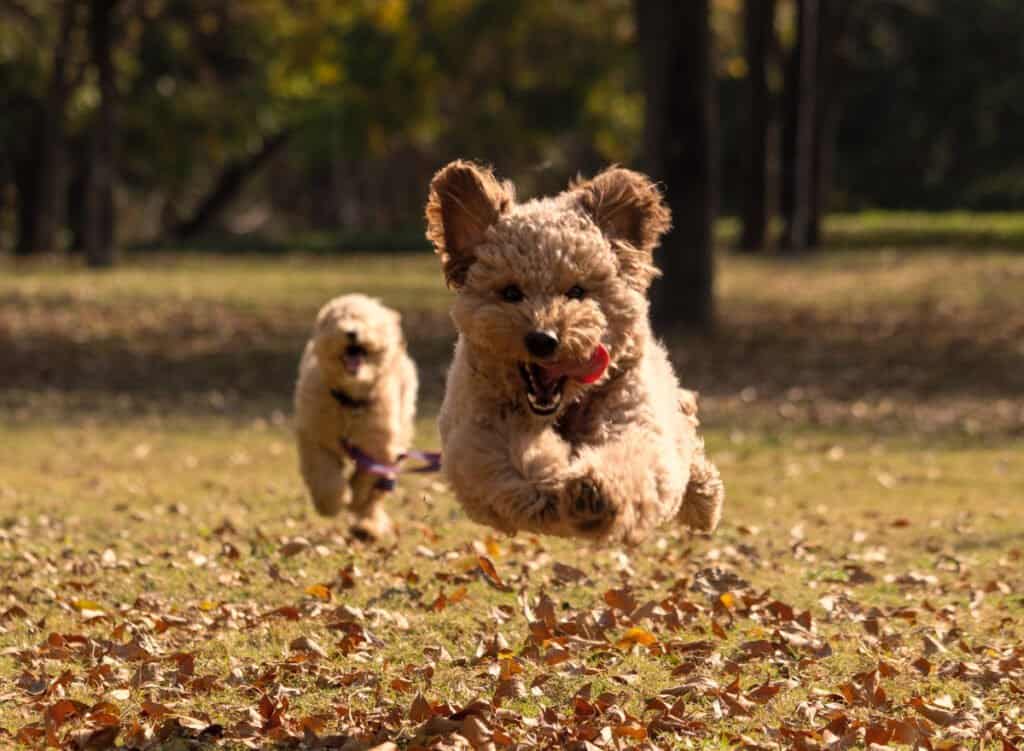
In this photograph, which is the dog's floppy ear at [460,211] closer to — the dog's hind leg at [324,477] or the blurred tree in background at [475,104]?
the dog's hind leg at [324,477]

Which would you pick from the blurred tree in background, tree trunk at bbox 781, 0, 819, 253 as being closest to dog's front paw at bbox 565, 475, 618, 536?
the blurred tree in background

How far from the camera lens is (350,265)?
3766cm

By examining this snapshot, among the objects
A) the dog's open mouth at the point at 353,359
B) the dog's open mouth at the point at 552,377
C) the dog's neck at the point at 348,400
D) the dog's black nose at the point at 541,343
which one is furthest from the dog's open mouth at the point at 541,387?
the dog's neck at the point at 348,400

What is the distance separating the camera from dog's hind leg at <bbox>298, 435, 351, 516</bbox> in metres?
10.4

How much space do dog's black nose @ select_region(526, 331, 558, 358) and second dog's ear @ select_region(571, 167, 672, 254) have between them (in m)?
0.65

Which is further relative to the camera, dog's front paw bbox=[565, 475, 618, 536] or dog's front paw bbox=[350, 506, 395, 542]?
dog's front paw bbox=[350, 506, 395, 542]

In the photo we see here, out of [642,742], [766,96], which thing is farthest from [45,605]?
[766,96]

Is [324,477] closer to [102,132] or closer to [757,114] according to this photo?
[102,132]

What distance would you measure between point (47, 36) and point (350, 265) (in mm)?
8454

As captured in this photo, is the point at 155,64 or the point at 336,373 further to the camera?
the point at 155,64

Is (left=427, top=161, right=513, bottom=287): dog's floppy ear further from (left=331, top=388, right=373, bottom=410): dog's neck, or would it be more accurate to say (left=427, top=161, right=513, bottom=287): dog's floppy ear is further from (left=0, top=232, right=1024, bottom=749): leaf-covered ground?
(left=331, top=388, right=373, bottom=410): dog's neck

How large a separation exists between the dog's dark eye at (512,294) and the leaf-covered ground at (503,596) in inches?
60.1

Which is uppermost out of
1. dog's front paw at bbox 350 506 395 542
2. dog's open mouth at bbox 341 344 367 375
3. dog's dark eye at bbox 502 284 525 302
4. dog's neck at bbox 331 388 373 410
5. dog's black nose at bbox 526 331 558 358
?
dog's dark eye at bbox 502 284 525 302

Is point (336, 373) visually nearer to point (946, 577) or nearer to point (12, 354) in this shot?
point (946, 577)
